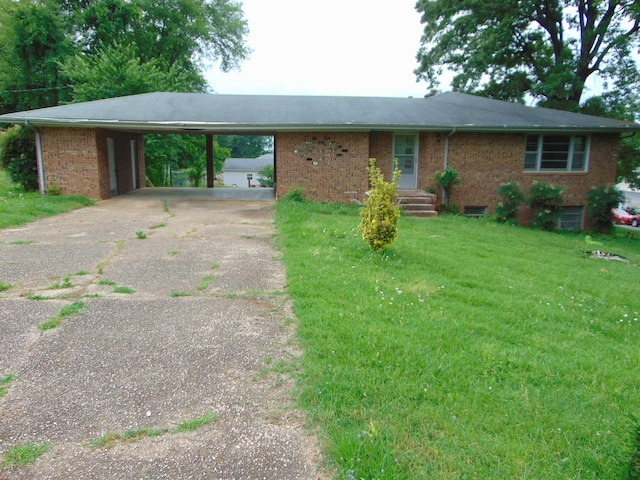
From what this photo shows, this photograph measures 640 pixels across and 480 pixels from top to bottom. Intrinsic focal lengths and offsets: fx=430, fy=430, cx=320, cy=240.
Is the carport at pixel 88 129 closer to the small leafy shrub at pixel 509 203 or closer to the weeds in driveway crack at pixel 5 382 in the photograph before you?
the small leafy shrub at pixel 509 203

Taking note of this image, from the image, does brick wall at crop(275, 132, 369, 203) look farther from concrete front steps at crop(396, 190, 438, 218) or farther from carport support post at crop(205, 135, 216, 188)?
carport support post at crop(205, 135, 216, 188)

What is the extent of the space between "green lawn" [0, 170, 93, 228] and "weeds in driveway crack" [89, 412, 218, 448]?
25.9ft

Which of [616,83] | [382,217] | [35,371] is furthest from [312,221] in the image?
[616,83]

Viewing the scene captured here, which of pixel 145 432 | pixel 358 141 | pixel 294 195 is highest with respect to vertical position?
pixel 358 141

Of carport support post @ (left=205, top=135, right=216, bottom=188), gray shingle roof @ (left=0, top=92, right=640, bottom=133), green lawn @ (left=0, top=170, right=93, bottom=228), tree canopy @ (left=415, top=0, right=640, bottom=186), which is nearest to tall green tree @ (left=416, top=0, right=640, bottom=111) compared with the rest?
tree canopy @ (left=415, top=0, right=640, bottom=186)

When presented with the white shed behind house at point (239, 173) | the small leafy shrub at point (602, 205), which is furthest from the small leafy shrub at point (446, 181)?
the white shed behind house at point (239, 173)

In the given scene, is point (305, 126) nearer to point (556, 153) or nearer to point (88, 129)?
point (88, 129)

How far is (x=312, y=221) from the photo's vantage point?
9234 mm

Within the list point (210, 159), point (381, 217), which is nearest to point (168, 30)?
point (210, 159)

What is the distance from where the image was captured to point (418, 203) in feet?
42.7

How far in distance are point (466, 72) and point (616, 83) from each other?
22.6 ft

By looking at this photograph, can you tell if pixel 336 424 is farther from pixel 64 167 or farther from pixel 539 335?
pixel 64 167

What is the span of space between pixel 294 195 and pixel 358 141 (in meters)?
2.66

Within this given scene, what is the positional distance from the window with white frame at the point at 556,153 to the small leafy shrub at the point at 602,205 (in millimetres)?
1002
